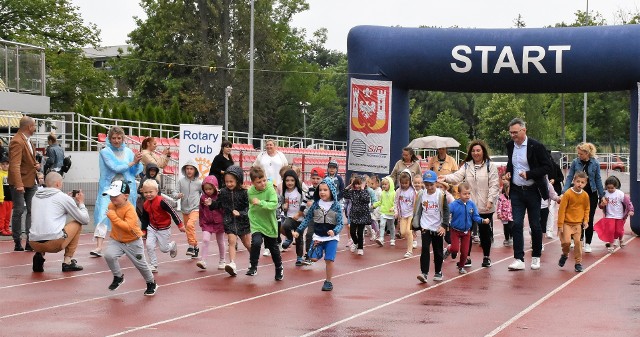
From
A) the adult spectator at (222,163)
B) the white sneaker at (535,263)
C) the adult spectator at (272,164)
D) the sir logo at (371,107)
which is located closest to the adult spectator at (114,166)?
the adult spectator at (222,163)

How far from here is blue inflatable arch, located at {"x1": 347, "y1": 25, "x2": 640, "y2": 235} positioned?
895 inches

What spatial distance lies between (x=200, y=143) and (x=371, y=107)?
388 cm

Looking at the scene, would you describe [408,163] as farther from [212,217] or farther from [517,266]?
[212,217]

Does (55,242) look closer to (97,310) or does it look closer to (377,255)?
(97,310)

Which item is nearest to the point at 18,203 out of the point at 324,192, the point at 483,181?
the point at 324,192

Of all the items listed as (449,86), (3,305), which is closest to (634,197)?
(449,86)

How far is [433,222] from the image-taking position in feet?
47.9

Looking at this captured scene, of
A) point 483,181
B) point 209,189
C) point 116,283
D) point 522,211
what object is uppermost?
point 483,181

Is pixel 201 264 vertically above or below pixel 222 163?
below

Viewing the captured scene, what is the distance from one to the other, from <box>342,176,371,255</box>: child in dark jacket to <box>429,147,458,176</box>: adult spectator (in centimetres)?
250

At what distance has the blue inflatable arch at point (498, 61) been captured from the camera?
22.7 m

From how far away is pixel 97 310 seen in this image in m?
11.5

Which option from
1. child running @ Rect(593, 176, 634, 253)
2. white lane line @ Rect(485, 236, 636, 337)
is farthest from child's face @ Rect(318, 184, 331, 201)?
child running @ Rect(593, 176, 634, 253)

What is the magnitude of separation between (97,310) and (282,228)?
19.7ft
